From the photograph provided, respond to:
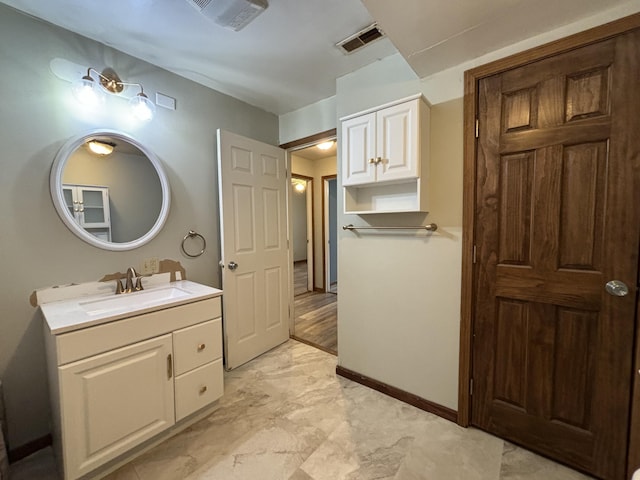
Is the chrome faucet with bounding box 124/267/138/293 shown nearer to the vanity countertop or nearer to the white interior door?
the vanity countertop

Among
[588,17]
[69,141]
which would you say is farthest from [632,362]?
[69,141]

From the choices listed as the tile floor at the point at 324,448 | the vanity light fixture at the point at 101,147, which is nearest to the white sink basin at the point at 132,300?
the tile floor at the point at 324,448

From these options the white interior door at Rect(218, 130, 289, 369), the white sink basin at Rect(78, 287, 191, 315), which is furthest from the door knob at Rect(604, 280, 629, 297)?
the white interior door at Rect(218, 130, 289, 369)

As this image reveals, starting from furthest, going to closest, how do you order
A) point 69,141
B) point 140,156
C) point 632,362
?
point 140,156 → point 69,141 → point 632,362

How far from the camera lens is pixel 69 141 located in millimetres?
1555

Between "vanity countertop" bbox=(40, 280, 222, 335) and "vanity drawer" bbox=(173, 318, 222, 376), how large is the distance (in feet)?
0.60

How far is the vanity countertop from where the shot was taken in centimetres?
121

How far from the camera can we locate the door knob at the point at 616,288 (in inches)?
45.3

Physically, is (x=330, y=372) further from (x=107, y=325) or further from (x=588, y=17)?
(x=588, y=17)

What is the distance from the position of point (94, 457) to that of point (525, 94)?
273 cm

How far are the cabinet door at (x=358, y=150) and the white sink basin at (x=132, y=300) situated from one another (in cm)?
132

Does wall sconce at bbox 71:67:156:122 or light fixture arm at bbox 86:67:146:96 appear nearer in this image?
wall sconce at bbox 71:67:156:122

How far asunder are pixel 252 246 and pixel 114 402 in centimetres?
141

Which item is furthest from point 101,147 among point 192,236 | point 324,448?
point 324,448
